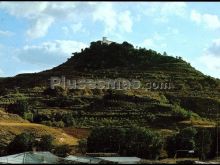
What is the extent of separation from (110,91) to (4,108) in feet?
72.6

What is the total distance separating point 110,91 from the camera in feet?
339

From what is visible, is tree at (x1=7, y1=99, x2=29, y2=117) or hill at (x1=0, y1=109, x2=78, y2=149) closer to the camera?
hill at (x1=0, y1=109, x2=78, y2=149)

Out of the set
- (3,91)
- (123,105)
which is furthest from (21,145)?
(3,91)

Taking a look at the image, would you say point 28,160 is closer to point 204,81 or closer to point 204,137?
point 204,137

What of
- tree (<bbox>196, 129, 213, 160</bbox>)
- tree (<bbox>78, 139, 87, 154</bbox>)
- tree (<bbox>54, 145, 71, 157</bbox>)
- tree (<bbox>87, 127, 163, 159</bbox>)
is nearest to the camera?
tree (<bbox>54, 145, 71, 157</bbox>)

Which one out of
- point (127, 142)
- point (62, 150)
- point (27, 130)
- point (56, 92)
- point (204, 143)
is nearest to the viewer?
point (62, 150)

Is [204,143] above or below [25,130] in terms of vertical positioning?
below

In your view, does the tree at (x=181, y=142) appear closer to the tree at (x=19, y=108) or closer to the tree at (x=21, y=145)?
the tree at (x=21, y=145)

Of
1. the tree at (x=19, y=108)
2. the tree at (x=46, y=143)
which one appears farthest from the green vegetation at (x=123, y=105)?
the tree at (x=46, y=143)

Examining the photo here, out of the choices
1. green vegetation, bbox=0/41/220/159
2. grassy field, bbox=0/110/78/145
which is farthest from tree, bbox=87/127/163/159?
grassy field, bbox=0/110/78/145

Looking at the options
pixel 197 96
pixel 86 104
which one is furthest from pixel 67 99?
pixel 197 96

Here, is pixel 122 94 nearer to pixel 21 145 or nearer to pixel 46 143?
pixel 46 143

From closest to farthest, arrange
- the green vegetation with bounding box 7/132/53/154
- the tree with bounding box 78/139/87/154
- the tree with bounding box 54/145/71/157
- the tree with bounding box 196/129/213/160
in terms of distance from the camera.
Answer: the tree with bounding box 54/145/71/157, the green vegetation with bounding box 7/132/53/154, the tree with bounding box 196/129/213/160, the tree with bounding box 78/139/87/154

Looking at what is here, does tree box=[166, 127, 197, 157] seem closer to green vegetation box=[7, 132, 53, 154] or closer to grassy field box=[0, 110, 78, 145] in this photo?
grassy field box=[0, 110, 78, 145]
